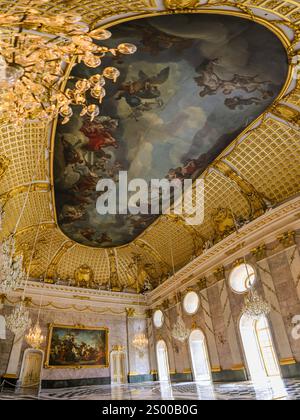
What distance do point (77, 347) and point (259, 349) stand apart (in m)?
10.6

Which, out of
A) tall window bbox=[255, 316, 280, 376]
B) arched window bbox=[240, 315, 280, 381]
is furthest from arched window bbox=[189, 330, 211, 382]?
tall window bbox=[255, 316, 280, 376]

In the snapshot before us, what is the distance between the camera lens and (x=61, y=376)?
15.4 metres

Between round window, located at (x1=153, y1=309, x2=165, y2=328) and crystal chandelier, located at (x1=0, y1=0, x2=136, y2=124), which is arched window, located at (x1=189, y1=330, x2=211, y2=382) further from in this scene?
crystal chandelier, located at (x1=0, y1=0, x2=136, y2=124)

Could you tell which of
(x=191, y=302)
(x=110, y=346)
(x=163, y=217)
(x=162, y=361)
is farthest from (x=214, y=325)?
(x=110, y=346)

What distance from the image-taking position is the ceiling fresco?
7.14 m

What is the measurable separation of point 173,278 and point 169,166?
8.15m

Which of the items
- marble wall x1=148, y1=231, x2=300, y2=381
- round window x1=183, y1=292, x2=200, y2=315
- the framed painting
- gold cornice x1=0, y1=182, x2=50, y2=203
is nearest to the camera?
marble wall x1=148, y1=231, x2=300, y2=381

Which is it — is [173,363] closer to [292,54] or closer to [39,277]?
[39,277]

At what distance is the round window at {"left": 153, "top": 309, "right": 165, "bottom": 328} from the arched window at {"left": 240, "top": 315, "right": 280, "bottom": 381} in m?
7.03

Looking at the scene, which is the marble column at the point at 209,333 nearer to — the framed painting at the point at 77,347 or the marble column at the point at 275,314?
the marble column at the point at 275,314

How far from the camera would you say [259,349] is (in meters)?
11.6

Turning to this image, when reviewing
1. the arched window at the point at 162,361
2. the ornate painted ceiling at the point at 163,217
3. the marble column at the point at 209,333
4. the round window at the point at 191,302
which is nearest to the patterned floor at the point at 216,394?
the marble column at the point at 209,333

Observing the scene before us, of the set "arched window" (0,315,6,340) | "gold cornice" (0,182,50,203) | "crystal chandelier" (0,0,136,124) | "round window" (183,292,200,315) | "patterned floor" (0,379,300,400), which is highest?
"gold cornice" (0,182,50,203)

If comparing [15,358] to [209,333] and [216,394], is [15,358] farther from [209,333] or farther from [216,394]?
[216,394]
